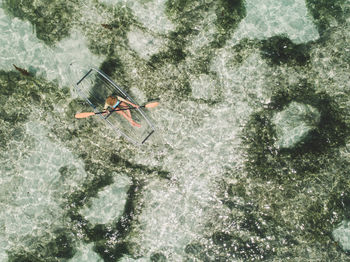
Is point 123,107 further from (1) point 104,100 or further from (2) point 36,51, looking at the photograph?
(2) point 36,51

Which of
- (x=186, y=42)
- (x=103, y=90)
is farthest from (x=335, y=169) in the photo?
(x=103, y=90)

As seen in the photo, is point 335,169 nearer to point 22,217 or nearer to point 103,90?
point 103,90

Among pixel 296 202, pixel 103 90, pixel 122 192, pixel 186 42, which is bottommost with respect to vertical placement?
pixel 122 192

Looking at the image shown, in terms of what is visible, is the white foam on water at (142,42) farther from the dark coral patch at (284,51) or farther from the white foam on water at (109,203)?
the white foam on water at (109,203)

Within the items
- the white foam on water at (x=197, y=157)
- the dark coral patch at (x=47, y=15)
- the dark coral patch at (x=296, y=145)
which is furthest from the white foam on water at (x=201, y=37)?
the dark coral patch at (x=47, y=15)

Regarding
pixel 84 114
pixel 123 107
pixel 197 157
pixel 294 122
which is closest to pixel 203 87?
pixel 197 157
